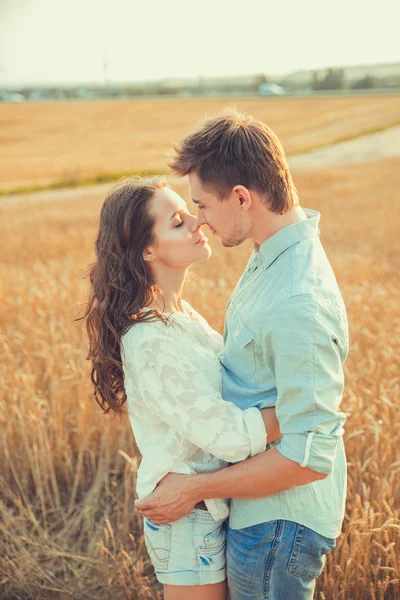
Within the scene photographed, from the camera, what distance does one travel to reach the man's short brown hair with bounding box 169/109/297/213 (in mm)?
1868

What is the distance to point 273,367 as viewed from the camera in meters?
1.91

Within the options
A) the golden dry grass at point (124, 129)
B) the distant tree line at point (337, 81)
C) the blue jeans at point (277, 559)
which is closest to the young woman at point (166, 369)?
the blue jeans at point (277, 559)

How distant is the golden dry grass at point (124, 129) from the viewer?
29547 millimetres

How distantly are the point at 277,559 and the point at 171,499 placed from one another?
1.11ft

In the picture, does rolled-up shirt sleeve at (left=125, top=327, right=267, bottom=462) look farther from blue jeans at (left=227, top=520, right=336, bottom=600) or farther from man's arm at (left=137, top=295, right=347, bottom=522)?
blue jeans at (left=227, top=520, right=336, bottom=600)

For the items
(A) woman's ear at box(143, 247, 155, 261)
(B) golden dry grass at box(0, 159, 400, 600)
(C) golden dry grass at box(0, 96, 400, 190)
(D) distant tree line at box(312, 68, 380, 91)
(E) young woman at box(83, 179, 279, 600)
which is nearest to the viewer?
(E) young woman at box(83, 179, 279, 600)

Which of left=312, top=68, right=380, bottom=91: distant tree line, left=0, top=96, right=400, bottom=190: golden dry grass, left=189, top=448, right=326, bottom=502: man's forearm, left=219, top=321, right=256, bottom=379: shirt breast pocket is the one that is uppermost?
left=219, top=321, right=256, bottom=379: shirt breast pocket

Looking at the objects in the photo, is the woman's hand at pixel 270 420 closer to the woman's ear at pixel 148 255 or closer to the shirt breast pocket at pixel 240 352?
the shirt breast pocket at pixel 240 352

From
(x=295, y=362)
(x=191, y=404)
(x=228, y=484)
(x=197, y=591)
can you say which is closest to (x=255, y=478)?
(x=228, y=484)

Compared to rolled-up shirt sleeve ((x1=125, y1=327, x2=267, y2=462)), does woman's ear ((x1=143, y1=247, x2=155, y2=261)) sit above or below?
above

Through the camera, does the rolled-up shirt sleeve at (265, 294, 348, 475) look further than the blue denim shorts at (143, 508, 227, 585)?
No

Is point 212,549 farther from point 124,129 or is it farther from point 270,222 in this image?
point 124,129

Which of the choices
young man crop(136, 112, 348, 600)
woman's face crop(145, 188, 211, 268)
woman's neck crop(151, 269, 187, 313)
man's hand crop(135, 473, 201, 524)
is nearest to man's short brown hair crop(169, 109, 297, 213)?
young man crop(136, 112, 348, 600)

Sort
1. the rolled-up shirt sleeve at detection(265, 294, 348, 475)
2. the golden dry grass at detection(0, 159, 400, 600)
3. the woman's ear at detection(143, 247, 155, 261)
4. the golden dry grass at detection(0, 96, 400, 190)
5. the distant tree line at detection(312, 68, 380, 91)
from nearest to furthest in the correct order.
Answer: the rolled-up shirt sleeve at detection(265, 294, 348, 475), the woman's ear at detection(143, 247, 155, 261), the golden dry grass at detection(0, 159, 400, 600), the golden dry grass at detection(0, 96, 400, 190), the distant tree line at detection(312, 68, 380, 91)
